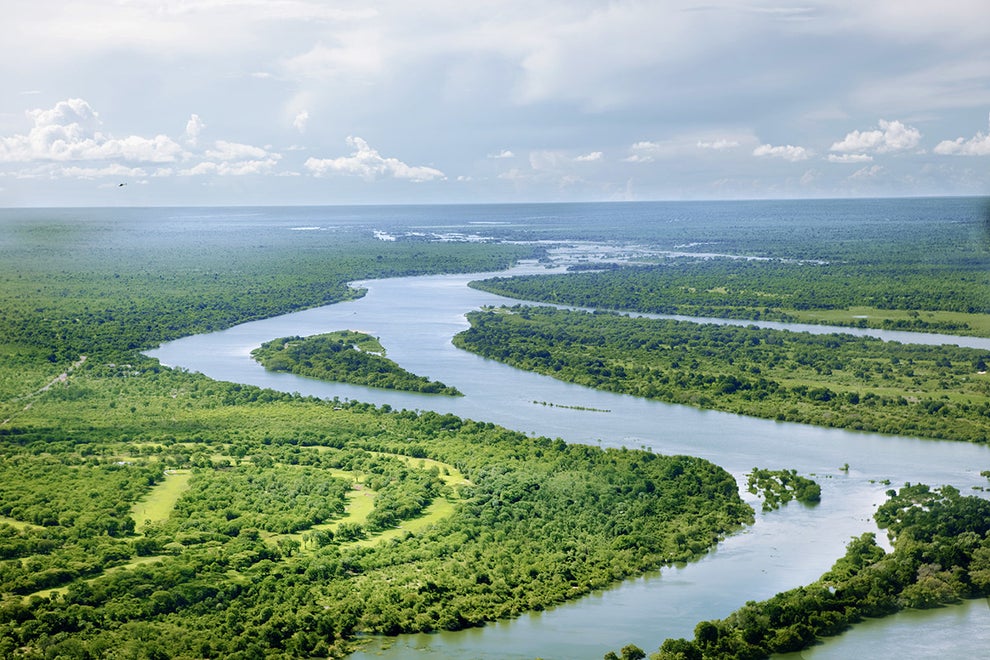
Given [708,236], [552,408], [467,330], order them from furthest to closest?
[708,236] < [467,330] < [552,408]

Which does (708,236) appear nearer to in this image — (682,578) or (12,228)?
(12,228)

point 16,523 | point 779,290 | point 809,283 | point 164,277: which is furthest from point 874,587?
point 164,277

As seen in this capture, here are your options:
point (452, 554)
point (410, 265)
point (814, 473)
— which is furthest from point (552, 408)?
point (410, 265)

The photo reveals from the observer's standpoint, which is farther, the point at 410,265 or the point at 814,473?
the point at 410,265

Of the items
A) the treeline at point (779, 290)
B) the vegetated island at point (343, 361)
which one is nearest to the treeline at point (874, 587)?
the vegetated island at point (343, 361)

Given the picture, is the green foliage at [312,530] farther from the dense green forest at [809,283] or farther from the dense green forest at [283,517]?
the dense green forest at [809,283]

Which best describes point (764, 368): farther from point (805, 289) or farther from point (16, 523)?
point (16, 523)

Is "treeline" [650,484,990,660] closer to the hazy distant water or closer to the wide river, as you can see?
the wide river
